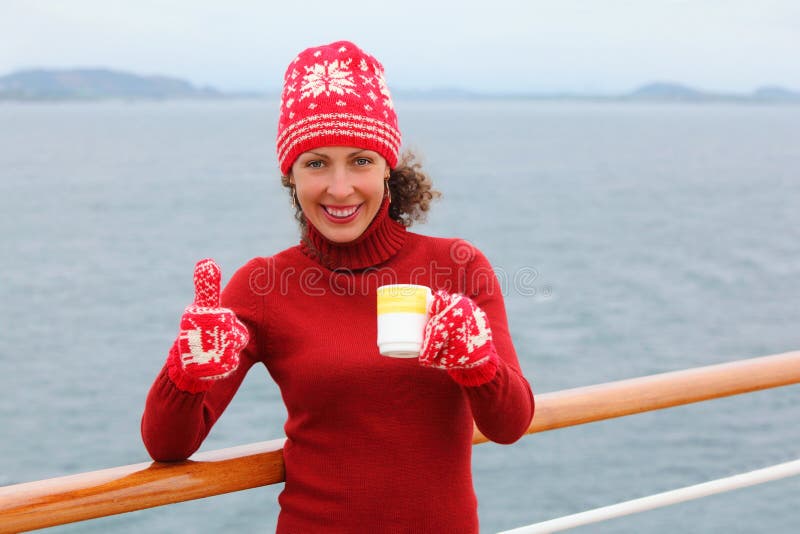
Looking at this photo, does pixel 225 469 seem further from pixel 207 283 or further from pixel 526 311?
pixel 526 311

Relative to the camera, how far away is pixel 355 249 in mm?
1841

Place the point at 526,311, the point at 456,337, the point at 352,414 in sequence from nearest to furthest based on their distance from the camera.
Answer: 1. the point at 456,337
2. the point at 352,414
3. the point at 526,311

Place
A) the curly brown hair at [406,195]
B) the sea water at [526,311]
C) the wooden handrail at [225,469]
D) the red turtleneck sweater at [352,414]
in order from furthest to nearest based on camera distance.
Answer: the sea water at [526,311]
the curly brown hair at [406,195]
the red turtleneck sweater at [352,414]
the wooden handrail at [225,469]

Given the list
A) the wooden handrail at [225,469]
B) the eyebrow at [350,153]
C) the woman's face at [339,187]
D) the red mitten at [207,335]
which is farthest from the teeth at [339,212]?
the wooden handrail at [225,469]

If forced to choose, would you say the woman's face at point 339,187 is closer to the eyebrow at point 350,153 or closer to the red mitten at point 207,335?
the eyebrow at point 350,153

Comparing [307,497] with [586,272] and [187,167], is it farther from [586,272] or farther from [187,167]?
[187,167]

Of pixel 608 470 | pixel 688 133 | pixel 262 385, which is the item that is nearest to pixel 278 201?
pixel 262 385

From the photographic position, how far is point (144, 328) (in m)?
20.6

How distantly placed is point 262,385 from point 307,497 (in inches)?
599

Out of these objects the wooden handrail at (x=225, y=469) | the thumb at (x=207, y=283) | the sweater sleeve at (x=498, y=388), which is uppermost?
the thumb at (x=207, y=283)

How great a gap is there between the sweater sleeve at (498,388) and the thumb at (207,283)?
463 millimetres

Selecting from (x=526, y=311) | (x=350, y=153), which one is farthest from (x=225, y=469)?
(x=526, y=311)

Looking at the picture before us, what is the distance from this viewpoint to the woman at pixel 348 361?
1671mm

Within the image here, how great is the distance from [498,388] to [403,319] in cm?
21
